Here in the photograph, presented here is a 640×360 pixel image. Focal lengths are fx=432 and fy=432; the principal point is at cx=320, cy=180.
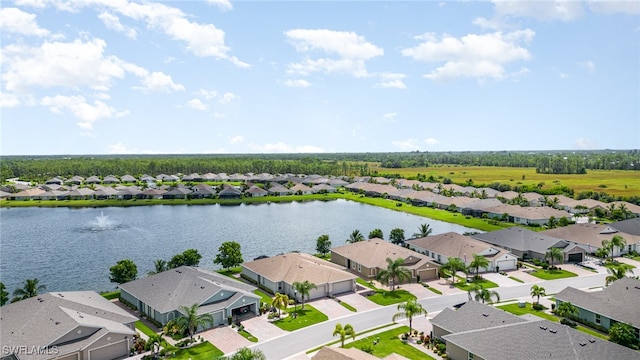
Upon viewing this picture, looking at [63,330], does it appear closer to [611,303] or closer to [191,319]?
[191,319]

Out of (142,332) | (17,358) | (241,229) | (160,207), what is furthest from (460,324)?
(160,207)

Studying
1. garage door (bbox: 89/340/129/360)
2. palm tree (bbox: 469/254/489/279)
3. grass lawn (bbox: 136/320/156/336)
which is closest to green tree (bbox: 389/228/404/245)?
palm tree (bbox: 469/254/489/279)

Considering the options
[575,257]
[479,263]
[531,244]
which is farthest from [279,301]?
[575,257]

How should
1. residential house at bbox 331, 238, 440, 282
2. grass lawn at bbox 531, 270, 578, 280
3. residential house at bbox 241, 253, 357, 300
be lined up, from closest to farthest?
residential house at bbox 241, 253, 357, 300
residential house at bbox 331, 238, 440, 282
grass lawn at bbox 531, 270, 578, 280

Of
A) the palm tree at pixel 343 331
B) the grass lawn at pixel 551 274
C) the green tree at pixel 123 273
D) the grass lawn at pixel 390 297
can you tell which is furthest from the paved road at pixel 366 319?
the green tree at pixel 123 273

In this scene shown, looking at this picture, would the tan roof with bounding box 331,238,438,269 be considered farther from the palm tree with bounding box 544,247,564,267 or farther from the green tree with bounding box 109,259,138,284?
the green tree with bounding box 109,259,138,284
